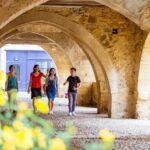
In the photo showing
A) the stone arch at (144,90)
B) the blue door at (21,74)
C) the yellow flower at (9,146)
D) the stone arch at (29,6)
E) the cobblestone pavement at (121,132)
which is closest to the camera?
the yellow flower at (9,146)

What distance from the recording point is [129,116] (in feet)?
30.8

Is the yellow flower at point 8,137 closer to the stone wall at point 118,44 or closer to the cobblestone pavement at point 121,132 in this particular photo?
the cobblestone pavement at point 121,132

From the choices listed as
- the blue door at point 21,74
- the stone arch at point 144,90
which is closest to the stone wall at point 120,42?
the stone arch at point 144,90

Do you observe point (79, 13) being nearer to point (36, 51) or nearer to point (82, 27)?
point (82, 27)

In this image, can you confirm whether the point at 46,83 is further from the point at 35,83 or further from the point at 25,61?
the point at 25,61

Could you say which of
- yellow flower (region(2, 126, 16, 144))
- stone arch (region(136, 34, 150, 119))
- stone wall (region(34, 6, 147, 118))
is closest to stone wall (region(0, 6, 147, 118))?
stone wall (region(34, 6, 147, 118))

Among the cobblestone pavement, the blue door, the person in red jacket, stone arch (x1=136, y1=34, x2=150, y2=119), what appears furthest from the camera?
the blue door

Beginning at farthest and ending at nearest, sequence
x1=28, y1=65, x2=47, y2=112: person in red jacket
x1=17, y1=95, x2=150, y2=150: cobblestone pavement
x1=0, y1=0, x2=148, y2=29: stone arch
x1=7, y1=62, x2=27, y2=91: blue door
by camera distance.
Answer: x1=7, y1=62, x2=27, y2=91: blue door < x1=28, y1=65, x2=47, y2=112: person in red jacket < x1=0, y1=0, x2=148, y2=29: stone arch < x1=17, y1=95, x2=150, y2=150: cobblestone pavement

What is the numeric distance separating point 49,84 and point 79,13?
1694 mm

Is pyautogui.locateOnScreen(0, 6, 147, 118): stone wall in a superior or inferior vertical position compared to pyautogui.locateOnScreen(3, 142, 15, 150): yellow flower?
superior

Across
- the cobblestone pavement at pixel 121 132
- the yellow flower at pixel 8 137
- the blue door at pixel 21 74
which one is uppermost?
the blue door at pixel 21 74

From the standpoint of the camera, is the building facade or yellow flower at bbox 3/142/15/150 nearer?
yellow flower at bbox 3/142/15/150

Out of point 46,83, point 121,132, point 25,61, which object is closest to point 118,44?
point 46,83

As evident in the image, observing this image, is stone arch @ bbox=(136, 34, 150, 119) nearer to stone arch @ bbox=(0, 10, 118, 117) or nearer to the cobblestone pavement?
the cobblestone pavement
